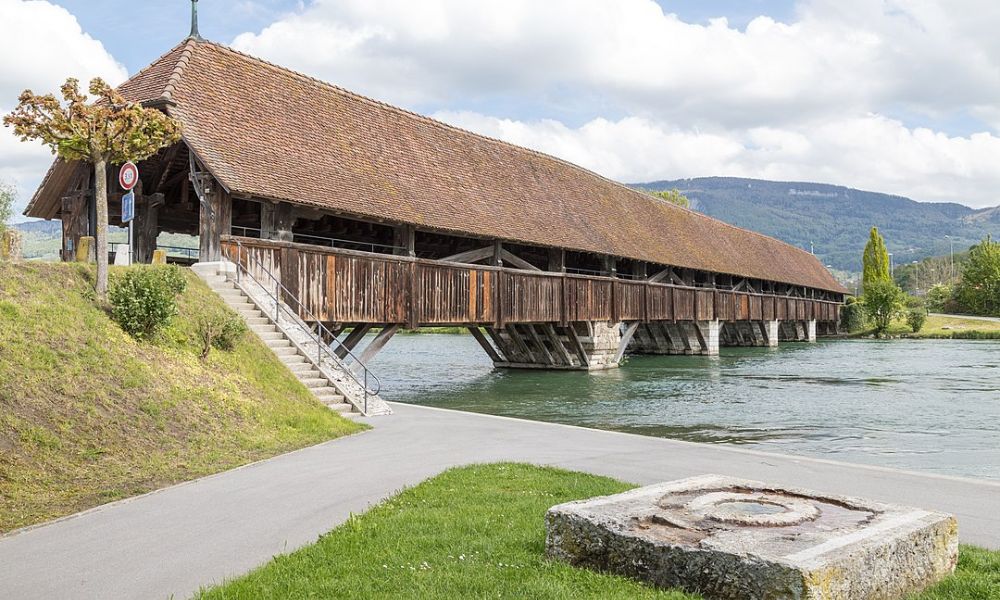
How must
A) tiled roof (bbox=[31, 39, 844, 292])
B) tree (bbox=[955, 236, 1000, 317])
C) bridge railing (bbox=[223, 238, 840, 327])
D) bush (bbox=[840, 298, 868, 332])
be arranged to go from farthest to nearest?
tree (bbox=[955, 236, 1000, 317]) → bush (bbox=[840, 298, 868, 332]) → bridge railing (bbox=[223, 238, 840, 327]) → tiled roof (bbox=[31, 39, 844, 292])

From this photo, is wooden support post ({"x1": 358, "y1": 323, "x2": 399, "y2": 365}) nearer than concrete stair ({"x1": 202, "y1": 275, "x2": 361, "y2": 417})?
No

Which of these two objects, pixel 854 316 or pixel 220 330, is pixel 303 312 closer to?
pixel 220 330

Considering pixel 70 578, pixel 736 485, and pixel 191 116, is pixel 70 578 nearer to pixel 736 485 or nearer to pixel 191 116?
pixel 736 485

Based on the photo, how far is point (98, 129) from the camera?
→ 36.4 feet

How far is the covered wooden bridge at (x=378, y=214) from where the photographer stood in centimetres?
1574

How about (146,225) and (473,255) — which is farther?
(473,255)

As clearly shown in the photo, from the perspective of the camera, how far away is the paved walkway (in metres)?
5.10

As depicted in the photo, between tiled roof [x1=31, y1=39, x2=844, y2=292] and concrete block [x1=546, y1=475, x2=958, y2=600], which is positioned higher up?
tiled roof [x1=31, y1=39, x2=844, y2=292]

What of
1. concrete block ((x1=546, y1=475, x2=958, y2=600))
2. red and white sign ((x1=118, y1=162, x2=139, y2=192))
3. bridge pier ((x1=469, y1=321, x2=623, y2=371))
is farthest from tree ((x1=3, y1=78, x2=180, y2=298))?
bridge pier ((x1=469, y1=321, x2=623, y2=371))

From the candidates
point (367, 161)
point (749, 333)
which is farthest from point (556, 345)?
point (749, 333)

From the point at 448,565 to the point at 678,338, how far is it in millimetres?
37304

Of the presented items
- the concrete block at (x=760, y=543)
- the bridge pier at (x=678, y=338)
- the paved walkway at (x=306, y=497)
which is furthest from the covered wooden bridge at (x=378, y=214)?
the concrete block at (x=760, y=543)

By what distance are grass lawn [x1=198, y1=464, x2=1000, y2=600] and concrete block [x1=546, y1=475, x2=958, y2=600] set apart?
0.14 metres

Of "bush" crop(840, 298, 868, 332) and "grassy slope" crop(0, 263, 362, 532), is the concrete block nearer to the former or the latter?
"grassy slope" crop(0, 263, 362, 532)
